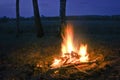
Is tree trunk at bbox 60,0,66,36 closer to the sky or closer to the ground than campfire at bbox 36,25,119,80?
closer to the sky

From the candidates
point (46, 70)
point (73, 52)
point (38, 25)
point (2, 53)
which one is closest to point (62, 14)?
point (38, 25)

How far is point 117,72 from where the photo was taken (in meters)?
15.0

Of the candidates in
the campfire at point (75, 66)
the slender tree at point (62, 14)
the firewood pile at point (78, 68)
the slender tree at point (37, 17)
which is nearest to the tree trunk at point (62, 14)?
the slender tree at point (62, 14)

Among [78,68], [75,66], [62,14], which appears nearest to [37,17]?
[62,14]

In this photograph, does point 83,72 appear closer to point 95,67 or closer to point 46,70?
point 95,67

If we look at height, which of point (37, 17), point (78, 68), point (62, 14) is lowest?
point (78, 68)

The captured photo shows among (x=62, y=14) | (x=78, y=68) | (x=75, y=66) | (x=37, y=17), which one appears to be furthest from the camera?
(x=37, y=17)

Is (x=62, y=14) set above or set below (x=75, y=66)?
above

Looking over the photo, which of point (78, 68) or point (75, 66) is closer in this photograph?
point (78, 68)

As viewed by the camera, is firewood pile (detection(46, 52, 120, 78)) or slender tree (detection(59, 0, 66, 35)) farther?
slender tree (detection(59, 0, 66, 35))

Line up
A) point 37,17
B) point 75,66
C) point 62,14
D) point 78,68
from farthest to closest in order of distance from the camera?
point 37,17 → point 62,14 → point 75,66 → point 78,68

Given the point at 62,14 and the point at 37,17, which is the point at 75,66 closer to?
the point at 62,14

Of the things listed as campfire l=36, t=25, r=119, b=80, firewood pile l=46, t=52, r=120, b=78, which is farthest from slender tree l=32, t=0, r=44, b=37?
firewood pile l=46, t=52, r=120, b=78

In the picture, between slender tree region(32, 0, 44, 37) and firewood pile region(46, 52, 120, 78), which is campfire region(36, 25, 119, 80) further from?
slender tree region(32, 0, 44, 37)
